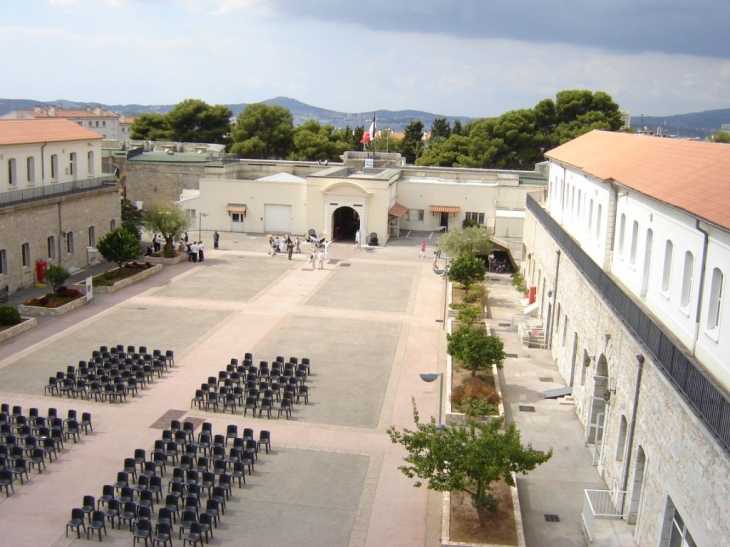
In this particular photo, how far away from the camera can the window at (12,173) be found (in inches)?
1298

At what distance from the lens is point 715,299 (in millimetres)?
12703

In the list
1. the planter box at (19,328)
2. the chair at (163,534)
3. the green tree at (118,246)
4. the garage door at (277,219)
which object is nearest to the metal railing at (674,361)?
the chair at (163,534)

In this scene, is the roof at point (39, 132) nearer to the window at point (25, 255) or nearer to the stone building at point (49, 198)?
the stone building at point (49, 198)

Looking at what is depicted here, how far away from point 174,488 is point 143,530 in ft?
5.05

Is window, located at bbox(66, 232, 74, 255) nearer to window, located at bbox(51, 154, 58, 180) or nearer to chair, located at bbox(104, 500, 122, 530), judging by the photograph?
window, located at bbox(51, 154, 58, 180)

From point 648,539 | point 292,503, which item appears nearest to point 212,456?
point 292,503

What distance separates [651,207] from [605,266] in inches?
170

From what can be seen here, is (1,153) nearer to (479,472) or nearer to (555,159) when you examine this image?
(555,159)

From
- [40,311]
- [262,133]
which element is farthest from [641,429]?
[262,133]

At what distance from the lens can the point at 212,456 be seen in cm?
1670

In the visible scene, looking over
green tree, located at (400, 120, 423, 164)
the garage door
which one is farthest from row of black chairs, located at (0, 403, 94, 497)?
green tree, located at (400, 120, 423, 164)

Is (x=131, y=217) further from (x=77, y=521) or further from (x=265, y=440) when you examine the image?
(x=77, y=521)

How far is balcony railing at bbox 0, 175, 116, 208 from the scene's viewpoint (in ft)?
105

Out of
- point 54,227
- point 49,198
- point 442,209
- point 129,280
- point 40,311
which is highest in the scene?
point 49,198
